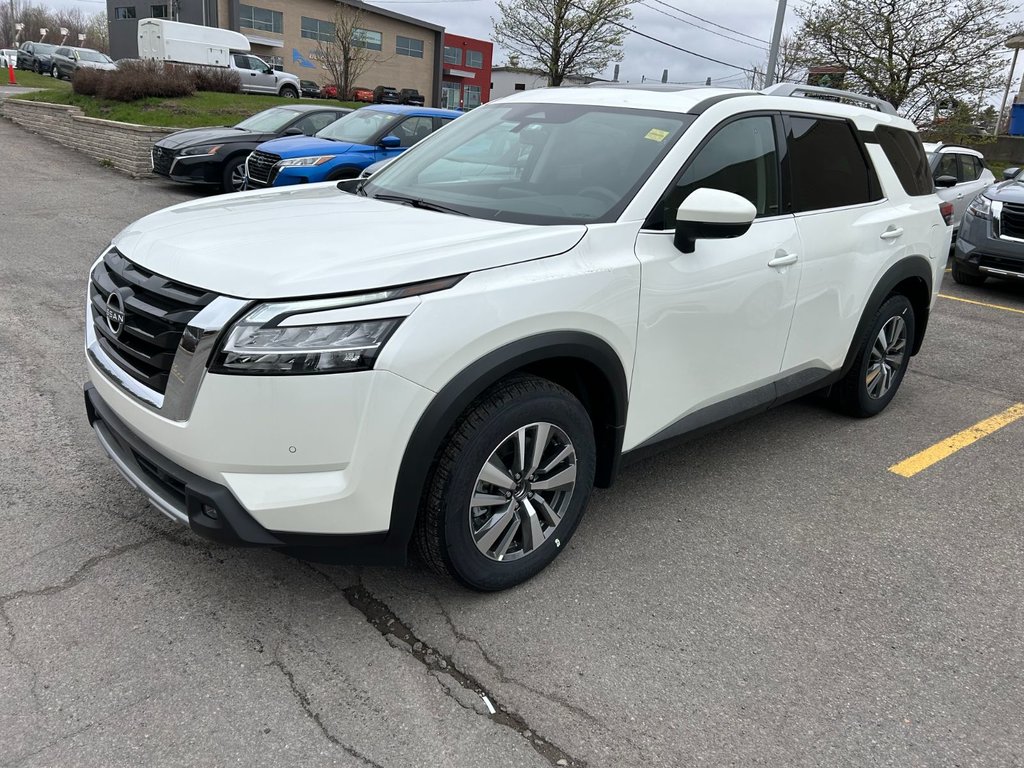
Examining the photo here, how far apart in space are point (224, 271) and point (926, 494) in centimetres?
344

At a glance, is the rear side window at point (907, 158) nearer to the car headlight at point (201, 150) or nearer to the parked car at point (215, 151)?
the parked car at point (215, 151)

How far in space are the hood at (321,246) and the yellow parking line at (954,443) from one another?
255 cm

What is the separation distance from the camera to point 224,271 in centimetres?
243

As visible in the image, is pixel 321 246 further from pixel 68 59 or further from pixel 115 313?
pixel 68 59

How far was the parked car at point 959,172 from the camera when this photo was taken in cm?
1080

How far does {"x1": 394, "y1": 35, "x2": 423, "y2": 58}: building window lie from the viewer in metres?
57.8

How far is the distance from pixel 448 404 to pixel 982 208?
888 centimetres

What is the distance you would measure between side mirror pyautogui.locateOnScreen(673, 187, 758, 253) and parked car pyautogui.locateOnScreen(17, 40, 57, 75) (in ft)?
151

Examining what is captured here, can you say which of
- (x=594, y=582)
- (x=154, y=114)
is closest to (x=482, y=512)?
(x=594, y=582)

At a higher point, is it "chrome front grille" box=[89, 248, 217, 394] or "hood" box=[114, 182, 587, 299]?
"hood" box=[114, 182, 587, 299]

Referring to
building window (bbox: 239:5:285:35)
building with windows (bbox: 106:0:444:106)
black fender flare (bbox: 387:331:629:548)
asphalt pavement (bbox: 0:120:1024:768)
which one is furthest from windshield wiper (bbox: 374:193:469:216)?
building window (bbox: 239:5:285:35)

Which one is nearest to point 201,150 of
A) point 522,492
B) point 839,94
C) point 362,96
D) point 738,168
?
point 839,94

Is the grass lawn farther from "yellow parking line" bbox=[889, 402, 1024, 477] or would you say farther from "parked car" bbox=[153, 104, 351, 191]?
"yellow parking line" bbox=[889, 402, 1024, 477]

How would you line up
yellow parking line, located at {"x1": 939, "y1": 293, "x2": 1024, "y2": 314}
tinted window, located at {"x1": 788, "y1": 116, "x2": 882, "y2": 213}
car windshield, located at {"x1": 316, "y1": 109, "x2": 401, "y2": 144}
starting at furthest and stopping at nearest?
car windshield, located at {"x1": 316, "y1": 109, "x2": 401, "y2": 144} → yellow parking line, located at {"x1": 939, "y1": 293, "x2": 1024, "y2": 314} → tinted window, located at {"x1": 788, "y1": 116, "x2": 882, "y2": 213}
